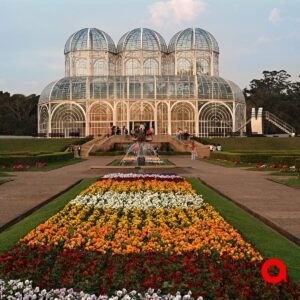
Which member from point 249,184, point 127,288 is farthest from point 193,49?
point 127,288

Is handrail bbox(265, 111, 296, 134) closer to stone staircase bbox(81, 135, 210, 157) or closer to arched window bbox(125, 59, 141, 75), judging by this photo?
stone staircase bbox(81, 135, 210, 157)

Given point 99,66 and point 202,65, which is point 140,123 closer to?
point 99,66

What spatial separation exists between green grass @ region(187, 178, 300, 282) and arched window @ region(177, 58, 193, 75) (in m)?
59.5

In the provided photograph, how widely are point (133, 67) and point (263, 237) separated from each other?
64.3 meters

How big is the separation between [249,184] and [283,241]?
32.1 feet

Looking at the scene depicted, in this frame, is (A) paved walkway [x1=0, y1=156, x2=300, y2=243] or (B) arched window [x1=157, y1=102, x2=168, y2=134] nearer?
(A) paved walkway [x1=0, y1=156, x2=300, y2=243]

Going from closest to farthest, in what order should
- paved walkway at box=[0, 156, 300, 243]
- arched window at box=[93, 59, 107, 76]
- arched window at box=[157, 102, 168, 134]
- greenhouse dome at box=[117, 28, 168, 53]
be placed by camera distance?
paved walkway at box=[0, 156, 300, 243] → arched window at box=[157, 102, 168, 134] → arched window at box=[93, 59, 107, 76] → greenhouse dome at box=[117, 28, 168, 53]

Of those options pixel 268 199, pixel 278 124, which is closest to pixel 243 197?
pixel 268 199

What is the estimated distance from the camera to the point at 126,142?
57438 millimetres

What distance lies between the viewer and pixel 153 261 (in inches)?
256

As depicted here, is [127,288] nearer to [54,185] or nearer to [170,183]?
[170,183]

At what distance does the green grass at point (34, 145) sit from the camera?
51.5m

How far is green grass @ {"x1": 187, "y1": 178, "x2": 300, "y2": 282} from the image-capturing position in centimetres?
754

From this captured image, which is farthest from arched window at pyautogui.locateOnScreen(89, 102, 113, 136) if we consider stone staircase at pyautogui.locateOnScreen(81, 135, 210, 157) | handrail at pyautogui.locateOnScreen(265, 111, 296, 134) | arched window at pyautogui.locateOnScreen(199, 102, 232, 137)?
handrail at pyautogui.locateOnScreen(265, 111, 296, 134)
